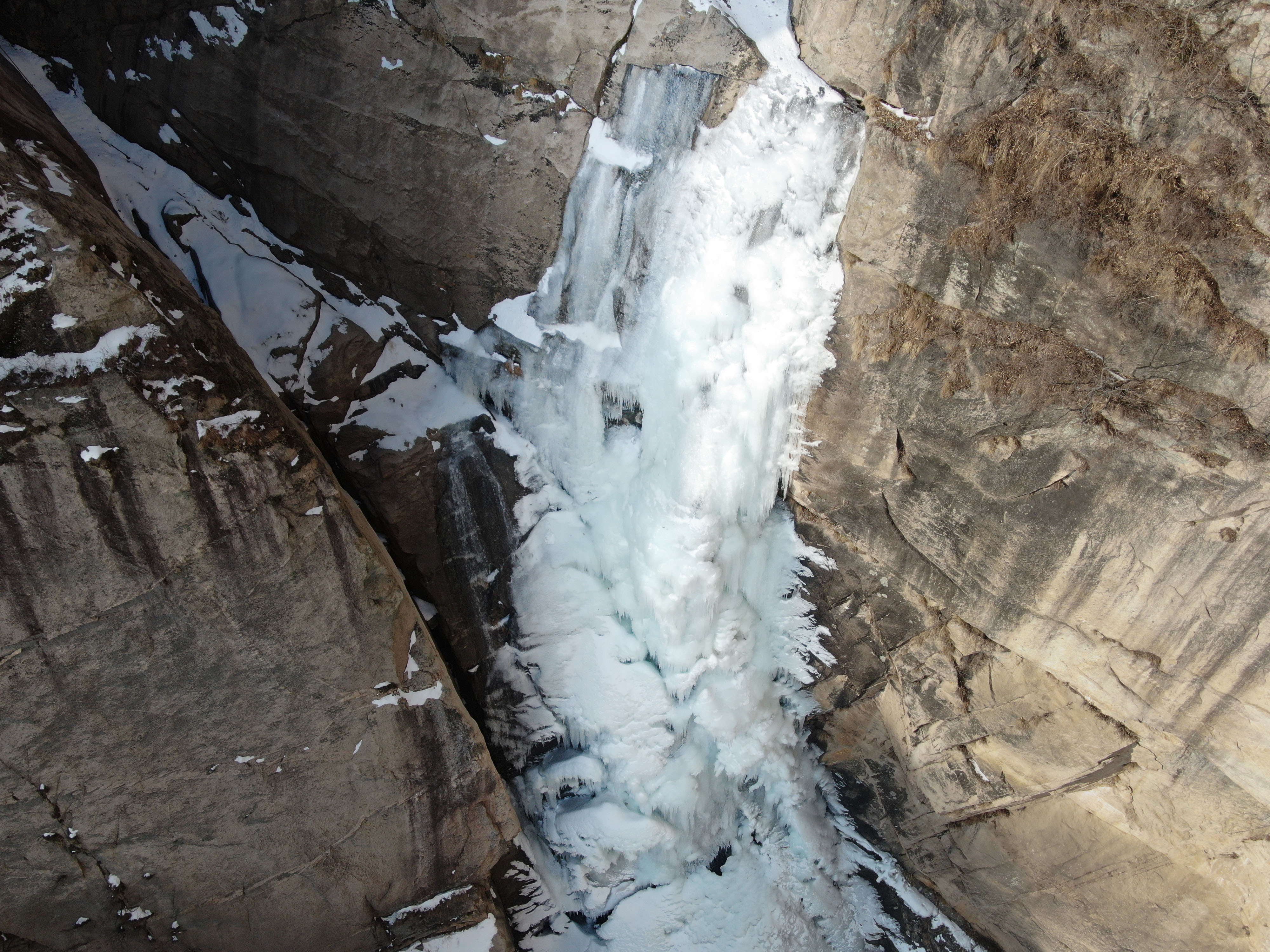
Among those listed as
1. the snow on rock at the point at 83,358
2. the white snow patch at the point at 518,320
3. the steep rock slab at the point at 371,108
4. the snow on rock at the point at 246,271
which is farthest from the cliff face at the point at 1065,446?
the snow on rock at the point at 83,358

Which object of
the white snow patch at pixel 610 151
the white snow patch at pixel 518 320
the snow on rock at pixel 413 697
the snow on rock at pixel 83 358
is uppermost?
the white snow patch at pixel 610 151

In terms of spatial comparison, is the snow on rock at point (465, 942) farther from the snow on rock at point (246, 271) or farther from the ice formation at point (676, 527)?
the snow on rock at point (246, 271)

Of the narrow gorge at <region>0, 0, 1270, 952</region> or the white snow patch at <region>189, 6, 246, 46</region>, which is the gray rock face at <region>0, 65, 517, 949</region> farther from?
the white snow patch at <region>189, 6, 246, 46</region>

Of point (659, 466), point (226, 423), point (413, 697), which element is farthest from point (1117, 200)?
point (413, 697)

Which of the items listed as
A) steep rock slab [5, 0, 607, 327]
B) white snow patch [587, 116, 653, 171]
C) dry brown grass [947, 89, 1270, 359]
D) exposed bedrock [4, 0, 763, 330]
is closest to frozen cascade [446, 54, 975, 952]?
white snow patch [587, 116, 653, 171]

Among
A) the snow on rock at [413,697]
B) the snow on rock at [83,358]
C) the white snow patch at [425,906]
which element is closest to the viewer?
the snow on rock at [83,358]

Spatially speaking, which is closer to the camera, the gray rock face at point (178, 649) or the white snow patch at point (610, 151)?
the gray rock face at point (178, 649)

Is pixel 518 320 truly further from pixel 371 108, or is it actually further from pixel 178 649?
pixel 178 649
